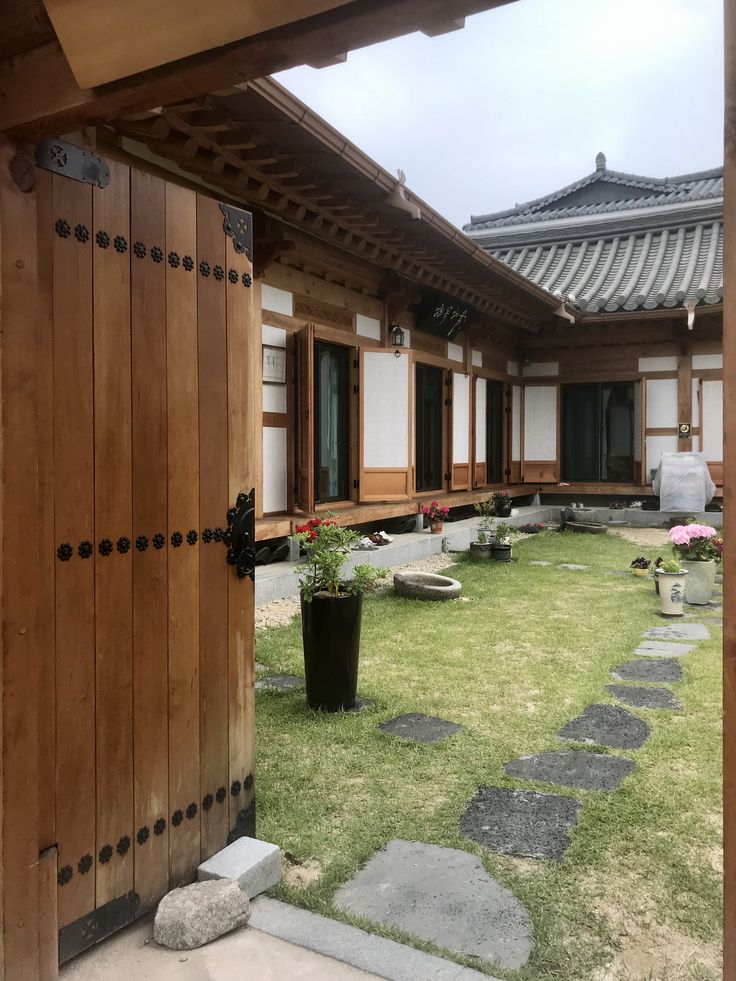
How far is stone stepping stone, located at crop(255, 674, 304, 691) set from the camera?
4312 millimetres

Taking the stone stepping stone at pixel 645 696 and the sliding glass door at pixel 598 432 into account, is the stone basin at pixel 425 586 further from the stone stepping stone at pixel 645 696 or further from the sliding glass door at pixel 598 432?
the sliding glass door at pixel 598 432

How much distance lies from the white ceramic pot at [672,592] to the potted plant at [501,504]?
5.59 metres

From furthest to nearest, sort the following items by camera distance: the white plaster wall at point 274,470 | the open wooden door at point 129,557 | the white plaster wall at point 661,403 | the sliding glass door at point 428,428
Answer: the white plaster wall at point 661,403, the sliding glass door at point 428,428, the white plaster wall at point 274,470, the open wooden door at point 129,557

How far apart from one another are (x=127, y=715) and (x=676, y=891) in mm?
1744

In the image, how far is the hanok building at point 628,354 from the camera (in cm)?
1252

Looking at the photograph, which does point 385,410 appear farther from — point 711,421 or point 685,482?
point 711,421

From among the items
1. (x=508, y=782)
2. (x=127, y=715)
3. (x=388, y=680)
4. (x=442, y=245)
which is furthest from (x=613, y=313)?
(x=127, y=715)

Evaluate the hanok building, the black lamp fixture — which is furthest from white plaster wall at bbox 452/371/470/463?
the hanok building

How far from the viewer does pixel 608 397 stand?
529 inches

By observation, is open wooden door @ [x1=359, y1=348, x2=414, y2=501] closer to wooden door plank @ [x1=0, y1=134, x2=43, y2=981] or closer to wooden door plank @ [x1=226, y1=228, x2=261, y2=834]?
wooden door plank @ [x1=226, y1=228, x2=261, y2=834]

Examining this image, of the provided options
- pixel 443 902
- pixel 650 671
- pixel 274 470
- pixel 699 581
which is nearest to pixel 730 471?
pixel 443 902

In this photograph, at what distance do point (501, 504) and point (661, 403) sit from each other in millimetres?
3561

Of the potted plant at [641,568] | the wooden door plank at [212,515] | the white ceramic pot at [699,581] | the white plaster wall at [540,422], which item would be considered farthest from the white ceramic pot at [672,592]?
the white plaster wall at [540,422]

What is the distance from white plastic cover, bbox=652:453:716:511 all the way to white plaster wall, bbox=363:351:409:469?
5.46 m
